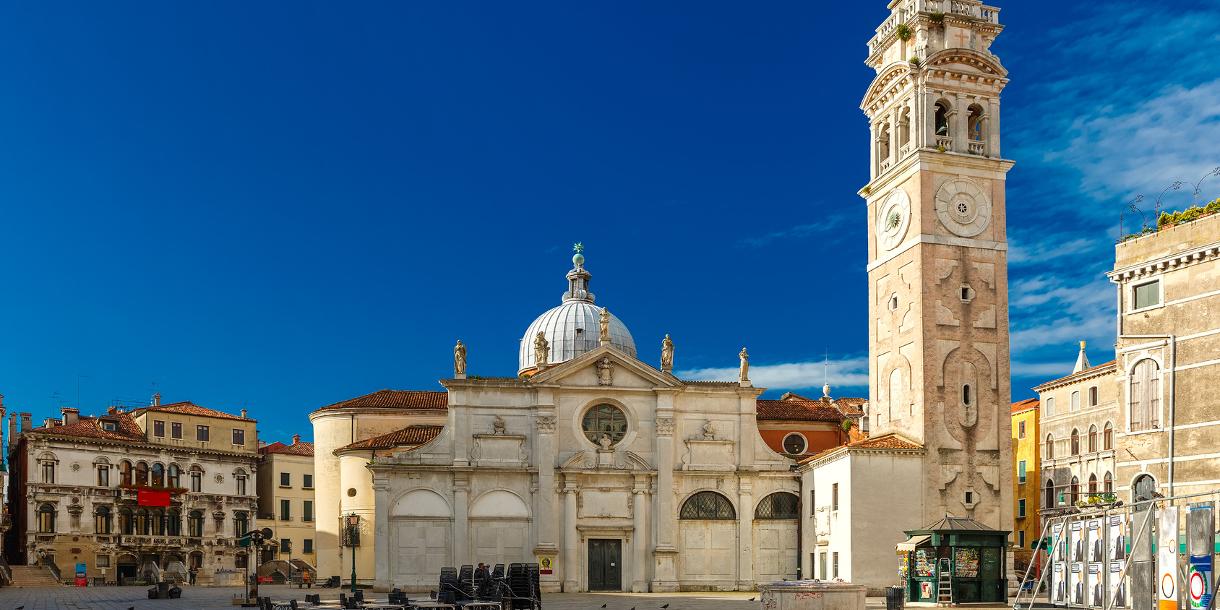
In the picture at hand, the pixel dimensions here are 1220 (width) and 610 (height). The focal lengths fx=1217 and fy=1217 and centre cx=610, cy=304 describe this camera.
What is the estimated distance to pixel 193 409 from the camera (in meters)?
80.0

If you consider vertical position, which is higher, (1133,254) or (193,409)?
(1133,254)

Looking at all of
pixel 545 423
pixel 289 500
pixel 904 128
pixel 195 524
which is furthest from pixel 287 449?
pixel 904 128

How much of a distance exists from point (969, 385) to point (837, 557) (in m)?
8.64

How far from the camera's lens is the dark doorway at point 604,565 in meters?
51.7

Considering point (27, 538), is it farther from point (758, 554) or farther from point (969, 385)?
point (969, 385)

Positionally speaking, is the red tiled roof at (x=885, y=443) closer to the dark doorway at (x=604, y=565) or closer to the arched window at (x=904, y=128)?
the dark doorway at (x=604, y=565)

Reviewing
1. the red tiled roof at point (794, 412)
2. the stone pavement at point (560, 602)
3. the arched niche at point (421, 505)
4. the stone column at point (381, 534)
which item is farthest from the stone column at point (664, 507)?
the stone column at point (381, 534)

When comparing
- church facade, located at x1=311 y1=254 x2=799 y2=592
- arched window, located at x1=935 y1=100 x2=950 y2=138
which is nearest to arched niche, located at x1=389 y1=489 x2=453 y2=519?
church facade, located at x1=311 y1=254 x2=799 y2=592

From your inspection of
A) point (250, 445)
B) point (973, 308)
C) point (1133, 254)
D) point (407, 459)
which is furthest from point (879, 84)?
point (250, 445)

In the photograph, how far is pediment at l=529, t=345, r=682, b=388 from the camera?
5222 cm

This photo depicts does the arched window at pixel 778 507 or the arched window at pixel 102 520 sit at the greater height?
the arched window at pixel 778 507

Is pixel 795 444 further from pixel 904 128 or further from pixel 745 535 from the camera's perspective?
pixel 904 128

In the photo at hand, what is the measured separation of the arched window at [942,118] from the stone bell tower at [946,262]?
6 centimetres

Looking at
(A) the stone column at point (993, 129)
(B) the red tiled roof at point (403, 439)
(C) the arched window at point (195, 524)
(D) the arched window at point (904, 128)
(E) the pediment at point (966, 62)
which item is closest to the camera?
(E) the pediment at point (966, 62)
